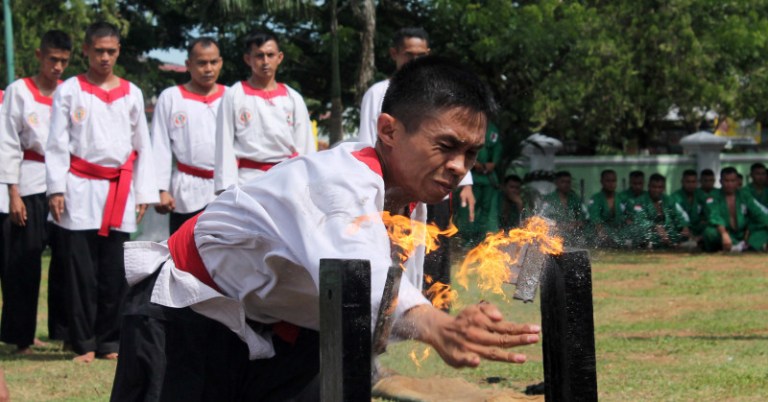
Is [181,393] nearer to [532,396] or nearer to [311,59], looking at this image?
[532,396]

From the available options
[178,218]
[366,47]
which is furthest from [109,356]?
[366,47]

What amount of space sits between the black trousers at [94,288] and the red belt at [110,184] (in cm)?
12

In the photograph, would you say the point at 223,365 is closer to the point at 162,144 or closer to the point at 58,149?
the point at 58,149

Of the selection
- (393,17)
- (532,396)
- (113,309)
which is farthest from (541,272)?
(393,17)

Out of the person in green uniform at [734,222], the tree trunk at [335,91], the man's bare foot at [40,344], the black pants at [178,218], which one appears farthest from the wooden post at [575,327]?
the tree trunk at [335,91]

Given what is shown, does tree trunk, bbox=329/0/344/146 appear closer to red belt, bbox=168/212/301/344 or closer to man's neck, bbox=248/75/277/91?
man's neck, bbox=248/75/277/91

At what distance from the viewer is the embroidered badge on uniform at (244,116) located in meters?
7.50

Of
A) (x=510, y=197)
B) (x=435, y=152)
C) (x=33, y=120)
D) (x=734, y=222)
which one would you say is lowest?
(x=734, y=222)

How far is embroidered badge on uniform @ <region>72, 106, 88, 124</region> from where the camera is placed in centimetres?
734

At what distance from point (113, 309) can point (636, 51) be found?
14.4 m

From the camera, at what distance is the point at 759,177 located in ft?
52.8

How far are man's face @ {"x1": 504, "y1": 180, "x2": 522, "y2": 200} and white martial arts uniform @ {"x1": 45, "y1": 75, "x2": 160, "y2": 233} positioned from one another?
795cm

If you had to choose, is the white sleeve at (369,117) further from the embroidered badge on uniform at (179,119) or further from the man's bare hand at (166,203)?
the man's bare hand at (166,203)

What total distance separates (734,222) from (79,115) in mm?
10874
